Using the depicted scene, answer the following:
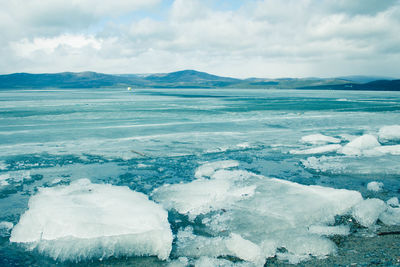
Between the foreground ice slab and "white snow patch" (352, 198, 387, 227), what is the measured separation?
→ 3030 mm

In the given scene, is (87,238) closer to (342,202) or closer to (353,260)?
(353,260)

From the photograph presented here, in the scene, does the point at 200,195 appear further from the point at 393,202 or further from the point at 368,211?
the point at 393,202

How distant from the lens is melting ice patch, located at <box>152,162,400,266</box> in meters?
3.65

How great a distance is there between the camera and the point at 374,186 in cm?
591

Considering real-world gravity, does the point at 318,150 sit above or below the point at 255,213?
above

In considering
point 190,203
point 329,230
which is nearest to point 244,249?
point 329,230

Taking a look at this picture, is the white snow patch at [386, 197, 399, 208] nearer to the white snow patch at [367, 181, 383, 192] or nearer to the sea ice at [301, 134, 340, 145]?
the white snow patch at [367, 181, 383, 192]

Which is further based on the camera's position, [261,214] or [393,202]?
[393,202]

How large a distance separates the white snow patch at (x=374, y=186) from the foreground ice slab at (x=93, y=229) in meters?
4.39

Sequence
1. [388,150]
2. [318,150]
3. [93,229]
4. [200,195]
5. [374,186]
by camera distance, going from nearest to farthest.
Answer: [93,229] < [200,195] < [374,186] < [388,150] < [318,150]

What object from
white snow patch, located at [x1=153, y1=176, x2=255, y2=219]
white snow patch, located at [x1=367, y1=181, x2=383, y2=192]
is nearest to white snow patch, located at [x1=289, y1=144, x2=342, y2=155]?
white snow patch, located at [x1=367, y1=181, x2=383, y2=192]

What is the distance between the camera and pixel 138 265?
3.40m

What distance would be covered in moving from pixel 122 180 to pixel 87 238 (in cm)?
281

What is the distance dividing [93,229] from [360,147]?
29.3 ft
